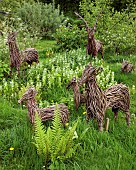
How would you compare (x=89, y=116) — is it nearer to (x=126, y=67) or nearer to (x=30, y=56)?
(x=126, y=67)

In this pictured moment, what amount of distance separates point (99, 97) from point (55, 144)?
1.00m

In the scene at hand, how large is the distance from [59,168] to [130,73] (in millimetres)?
4589

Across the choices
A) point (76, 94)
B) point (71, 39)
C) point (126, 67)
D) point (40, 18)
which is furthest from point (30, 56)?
point (40, 18)

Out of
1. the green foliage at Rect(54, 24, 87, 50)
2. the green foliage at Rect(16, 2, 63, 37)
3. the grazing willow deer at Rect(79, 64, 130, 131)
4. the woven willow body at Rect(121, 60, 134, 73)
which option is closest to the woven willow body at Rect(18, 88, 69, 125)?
the grazing willow deer at Rect(79, 64, 130, 131)

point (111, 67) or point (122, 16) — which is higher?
point (122, 16)

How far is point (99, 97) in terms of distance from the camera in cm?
457

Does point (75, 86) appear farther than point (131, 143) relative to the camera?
Yes

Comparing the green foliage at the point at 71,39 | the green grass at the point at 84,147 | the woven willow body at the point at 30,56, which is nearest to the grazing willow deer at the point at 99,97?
the green grass at the point at 84,147

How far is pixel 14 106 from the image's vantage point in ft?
19.2

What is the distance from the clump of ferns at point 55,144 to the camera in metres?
3.88

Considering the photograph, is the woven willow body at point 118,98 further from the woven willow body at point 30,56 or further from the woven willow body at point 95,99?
the woven willow body at point 30,56

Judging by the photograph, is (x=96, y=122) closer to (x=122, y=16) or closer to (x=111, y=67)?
(x=111, y=67)

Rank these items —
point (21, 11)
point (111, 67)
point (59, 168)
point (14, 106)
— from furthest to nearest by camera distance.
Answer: point (21, 11)
point (111, 67)
point (14, 106)
point (59, 168)

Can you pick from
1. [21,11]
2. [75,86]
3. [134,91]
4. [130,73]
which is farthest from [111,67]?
[21,11]
